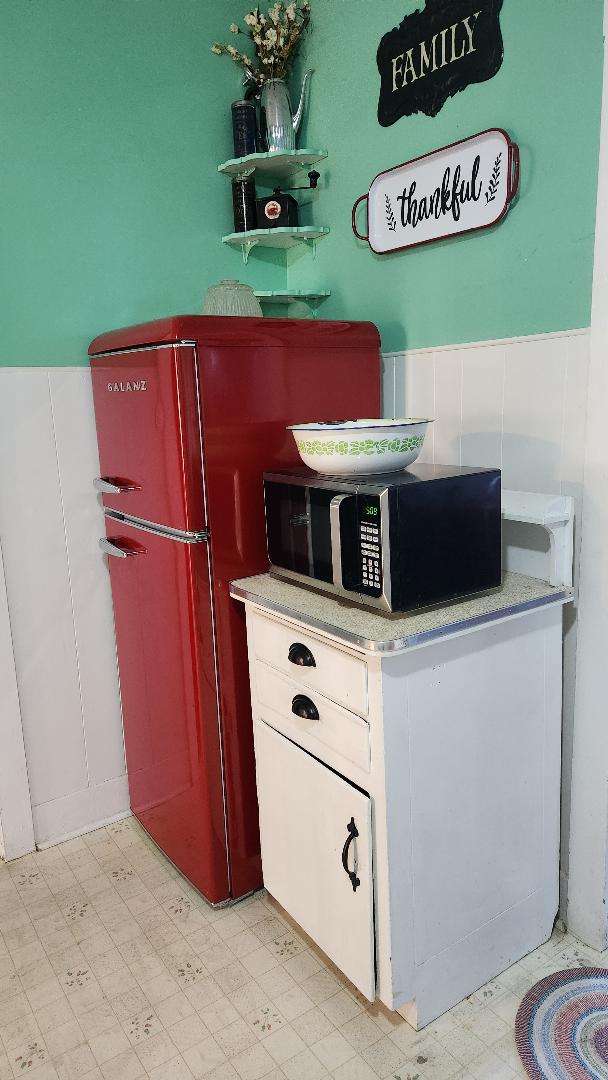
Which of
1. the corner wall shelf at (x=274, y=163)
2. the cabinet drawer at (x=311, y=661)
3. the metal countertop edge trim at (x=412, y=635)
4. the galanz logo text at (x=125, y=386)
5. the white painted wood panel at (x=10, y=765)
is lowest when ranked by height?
the white painted wood panel at (x=10, y=765)

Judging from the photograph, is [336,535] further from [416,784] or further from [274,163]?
[274,163]

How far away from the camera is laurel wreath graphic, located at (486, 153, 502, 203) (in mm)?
1650

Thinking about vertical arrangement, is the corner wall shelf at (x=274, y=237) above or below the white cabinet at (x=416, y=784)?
above

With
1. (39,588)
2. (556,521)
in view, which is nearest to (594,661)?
(556,521)

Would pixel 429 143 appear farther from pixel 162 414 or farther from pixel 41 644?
pixel 41 644

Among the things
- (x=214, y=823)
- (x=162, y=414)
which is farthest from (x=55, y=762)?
(x=162, y=414)

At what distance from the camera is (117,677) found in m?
2.32

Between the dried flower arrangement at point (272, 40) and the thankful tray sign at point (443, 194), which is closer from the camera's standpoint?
the thankful tray sign at point (443, 194)

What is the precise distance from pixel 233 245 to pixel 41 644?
138cm

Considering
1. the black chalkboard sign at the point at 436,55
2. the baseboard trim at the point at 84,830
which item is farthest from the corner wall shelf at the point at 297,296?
the baseboard trim at the point at 84,830

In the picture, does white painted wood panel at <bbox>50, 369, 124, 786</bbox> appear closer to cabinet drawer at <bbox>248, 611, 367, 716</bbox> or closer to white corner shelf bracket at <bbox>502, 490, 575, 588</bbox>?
cabinet drawer at <bbox>248, 611, 367, 716</bbox>

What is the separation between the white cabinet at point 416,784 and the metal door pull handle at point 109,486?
459 millimetres

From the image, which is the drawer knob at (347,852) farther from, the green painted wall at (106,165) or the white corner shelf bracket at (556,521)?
the green painted wall at (106,165)

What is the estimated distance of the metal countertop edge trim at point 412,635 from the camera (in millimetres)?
1286
